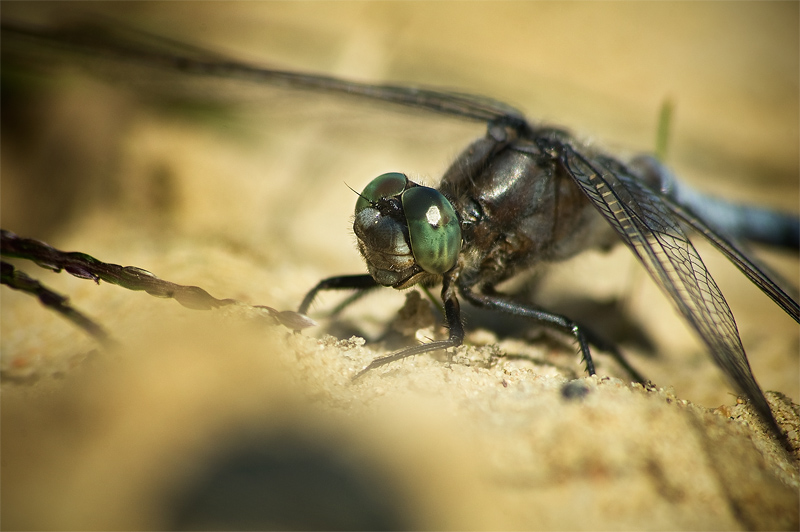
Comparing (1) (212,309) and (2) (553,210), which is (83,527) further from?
(2) (553,210)

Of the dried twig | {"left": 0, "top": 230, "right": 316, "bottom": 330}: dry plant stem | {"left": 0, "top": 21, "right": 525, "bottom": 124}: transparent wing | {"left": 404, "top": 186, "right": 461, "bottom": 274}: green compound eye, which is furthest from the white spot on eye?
{"left": 0, "top": 21, "right": 525, "bottom": 124}: transparent wing

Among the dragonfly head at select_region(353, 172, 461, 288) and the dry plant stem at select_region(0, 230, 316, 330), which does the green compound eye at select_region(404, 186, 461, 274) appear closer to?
the dragonfly head at select_region(353, 172, 461, 288)

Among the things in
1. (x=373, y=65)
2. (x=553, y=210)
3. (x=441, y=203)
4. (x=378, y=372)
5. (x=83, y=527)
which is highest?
(x=373, y=65)

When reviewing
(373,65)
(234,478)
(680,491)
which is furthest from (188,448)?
(373,65)

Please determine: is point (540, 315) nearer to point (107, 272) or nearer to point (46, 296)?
point (107, 272)

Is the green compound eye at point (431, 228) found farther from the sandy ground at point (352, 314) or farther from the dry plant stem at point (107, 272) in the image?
the dry plant stem at point (107, 272)

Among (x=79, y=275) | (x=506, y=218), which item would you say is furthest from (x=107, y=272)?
(x=506, y=218)
